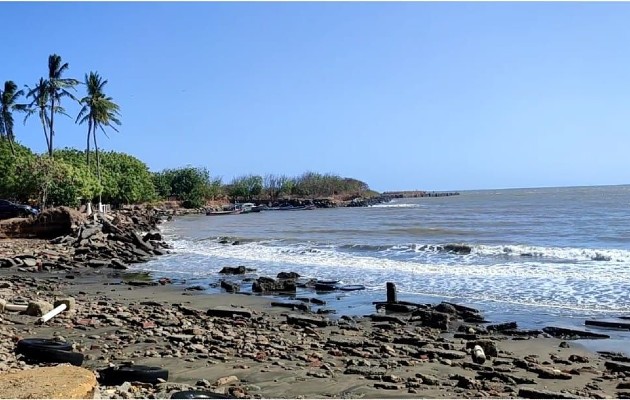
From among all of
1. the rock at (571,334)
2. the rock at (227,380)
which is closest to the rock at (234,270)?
the rock at (571,334)

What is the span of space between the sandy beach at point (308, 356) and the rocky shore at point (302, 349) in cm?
2

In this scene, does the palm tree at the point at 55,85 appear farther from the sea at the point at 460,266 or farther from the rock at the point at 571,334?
the rock at the point at 571,334

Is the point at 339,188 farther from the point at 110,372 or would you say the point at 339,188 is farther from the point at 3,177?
the point at 110,372

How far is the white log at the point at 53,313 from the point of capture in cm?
1169

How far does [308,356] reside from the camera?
993 centimetres

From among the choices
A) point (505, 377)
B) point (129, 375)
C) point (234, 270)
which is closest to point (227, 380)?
point (129, 375)

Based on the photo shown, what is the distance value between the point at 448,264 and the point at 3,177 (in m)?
37.9

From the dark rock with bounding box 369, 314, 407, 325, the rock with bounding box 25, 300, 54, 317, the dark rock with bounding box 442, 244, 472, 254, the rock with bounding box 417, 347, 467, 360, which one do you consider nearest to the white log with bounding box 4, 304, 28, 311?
the rock with bounding box 25, 300, 54, 317

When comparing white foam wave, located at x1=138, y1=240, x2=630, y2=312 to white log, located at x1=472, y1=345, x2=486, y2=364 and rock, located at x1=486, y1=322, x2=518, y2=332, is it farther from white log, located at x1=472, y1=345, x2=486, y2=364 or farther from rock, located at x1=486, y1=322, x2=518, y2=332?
white log, located at x1=472, y1=345, x2=486, y2=364

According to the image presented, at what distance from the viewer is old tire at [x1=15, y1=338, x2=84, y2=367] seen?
28.2 feet

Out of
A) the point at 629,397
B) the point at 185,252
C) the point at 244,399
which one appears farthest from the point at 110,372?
the point at 185,252

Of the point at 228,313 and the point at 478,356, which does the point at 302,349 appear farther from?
the point at 228,313

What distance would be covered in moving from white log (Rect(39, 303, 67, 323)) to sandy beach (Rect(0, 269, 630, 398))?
4.9 inches

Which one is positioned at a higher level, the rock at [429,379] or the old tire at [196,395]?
the old tire at [196,395]
